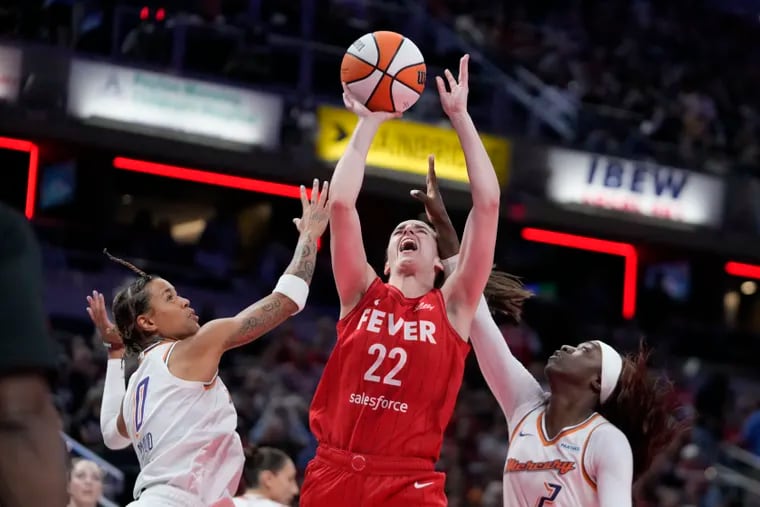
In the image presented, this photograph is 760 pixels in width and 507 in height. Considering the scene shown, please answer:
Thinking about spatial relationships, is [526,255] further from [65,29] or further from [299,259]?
[299,259]

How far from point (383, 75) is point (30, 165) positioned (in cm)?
1061

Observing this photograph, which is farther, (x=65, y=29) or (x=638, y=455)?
(x=65, y=29)

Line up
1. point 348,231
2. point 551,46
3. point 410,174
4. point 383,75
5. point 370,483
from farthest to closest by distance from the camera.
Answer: point 551,46 → point 410,174 → point 383,75 → point 348,231 → point 370,483

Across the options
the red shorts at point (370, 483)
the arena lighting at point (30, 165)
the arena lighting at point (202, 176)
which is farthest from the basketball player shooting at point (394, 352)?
the arena lighting at point (30, 165)

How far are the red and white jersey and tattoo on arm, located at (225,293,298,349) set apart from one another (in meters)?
1.15

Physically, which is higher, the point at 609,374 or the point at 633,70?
the point at 633,70

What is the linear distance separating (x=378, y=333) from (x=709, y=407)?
10959 millimetres

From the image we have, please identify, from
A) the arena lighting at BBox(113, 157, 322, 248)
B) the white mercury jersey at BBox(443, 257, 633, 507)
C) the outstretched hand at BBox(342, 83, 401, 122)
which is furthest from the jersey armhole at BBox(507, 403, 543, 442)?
the arena lighting at BBox(113, 157, 322, 248)

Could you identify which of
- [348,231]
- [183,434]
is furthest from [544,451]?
[183,434]

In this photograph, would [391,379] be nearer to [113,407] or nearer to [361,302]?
[361,302]

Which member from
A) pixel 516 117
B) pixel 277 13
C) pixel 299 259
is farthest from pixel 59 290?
pixel 299 259

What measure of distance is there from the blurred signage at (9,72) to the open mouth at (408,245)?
29.2ft

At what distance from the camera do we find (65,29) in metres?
13.3

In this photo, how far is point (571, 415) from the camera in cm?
525
